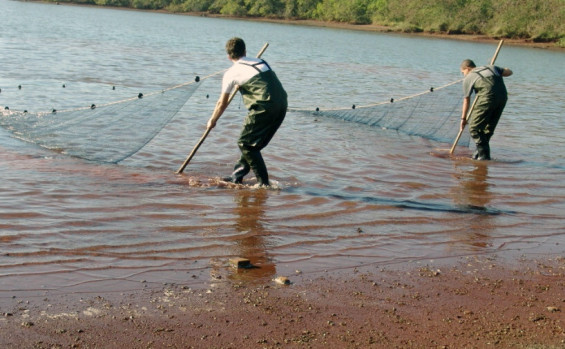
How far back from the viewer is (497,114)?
30.7ft

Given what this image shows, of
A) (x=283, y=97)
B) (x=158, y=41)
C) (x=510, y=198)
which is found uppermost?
(x=283, y=97)

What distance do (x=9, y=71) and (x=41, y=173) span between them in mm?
9844

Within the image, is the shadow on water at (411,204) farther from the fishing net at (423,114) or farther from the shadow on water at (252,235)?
the fishing net at (423,114)

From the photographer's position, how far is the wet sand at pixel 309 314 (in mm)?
3838

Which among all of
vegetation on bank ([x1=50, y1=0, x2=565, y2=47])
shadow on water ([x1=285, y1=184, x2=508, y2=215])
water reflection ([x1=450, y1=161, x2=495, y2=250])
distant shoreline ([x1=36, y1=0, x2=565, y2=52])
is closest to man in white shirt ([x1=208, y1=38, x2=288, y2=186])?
shadow on water ([x1=285, y1=184, x2=508, y2=215])

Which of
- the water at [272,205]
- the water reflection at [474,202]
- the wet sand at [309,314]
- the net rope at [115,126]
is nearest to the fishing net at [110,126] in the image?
the net rope at [115,126]

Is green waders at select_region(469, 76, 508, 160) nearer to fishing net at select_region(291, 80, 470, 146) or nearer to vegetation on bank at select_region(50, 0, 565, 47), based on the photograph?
fishing net at select_region(291, 80, 470, 146)

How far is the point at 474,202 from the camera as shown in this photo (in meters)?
7.32

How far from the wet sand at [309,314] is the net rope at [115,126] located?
396cm

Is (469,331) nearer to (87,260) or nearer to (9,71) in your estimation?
(87,260)

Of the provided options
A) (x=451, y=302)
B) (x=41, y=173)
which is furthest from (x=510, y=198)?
(x=41, y=173)

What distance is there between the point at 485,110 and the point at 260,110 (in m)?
3.70

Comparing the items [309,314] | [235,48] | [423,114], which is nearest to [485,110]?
[423,114]

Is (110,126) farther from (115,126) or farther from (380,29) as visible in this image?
(380,29)
